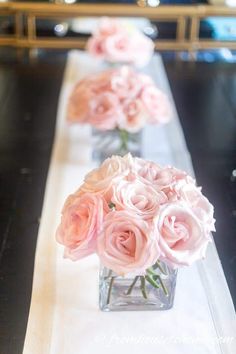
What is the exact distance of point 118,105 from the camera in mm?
1274

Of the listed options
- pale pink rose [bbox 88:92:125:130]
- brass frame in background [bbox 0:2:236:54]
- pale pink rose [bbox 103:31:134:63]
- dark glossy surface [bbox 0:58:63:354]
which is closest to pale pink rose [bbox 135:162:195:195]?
dark glossy surface [bbox 0:58:63:354]

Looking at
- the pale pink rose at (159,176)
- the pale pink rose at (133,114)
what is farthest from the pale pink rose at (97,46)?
the pale pink rose at (159,176)

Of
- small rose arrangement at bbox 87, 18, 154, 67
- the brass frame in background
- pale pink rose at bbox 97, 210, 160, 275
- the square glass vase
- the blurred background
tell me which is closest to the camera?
pale pink rose at bbox 97, 210, 160, 275

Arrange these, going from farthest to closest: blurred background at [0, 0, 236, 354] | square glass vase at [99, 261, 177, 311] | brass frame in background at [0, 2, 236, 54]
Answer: brass frame in background at [0, 2, 236, 54], blurred background at [0, 0, 236, 354], square glass vase at [99, 261, 177, 311]

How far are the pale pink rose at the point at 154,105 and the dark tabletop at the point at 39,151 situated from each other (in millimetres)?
137

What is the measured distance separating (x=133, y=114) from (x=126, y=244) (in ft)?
1.78

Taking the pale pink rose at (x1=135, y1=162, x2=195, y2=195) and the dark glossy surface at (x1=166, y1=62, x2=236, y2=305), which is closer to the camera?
the pale pink rose at (x1=135, y1=162, x2=195, y2=195)

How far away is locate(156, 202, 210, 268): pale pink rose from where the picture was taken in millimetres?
779

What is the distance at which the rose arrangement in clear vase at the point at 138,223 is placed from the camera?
2.54 feet

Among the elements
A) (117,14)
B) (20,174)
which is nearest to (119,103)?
(20,174)

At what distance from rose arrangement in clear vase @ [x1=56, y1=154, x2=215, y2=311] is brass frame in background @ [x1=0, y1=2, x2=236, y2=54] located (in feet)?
4.92

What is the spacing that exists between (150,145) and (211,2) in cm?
127

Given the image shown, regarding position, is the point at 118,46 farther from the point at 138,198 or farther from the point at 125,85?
the point at 138,198

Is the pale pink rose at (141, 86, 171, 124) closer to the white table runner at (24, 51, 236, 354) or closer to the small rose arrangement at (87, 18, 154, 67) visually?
the white table runner at (24, 51, 236, 354)
